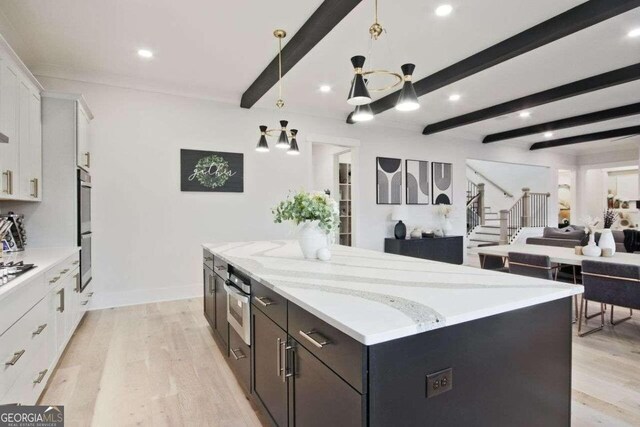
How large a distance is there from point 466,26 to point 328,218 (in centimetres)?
226

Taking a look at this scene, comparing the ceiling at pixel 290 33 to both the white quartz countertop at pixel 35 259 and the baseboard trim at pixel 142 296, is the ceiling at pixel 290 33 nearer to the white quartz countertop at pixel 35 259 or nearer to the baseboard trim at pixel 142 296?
the white quartz countertop at pixel 35 259

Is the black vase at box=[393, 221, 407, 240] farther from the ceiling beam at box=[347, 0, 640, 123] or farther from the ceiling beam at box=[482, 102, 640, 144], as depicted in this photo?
the ceiling beam at box=[482, 102, 640, 144]

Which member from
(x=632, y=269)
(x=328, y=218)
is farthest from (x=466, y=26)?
(x=632, y=269)

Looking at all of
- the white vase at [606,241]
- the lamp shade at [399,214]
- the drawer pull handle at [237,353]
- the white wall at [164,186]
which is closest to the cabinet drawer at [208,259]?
the drawer pull handle at [237,353]

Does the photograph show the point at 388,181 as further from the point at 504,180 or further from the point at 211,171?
the point at 504,180

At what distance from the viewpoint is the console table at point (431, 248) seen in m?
6.07

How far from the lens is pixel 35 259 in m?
2.50

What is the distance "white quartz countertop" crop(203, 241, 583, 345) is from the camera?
1073mm

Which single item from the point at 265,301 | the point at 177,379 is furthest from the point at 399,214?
the point at 265,301

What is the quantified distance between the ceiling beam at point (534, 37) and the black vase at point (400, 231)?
2652 millimetres

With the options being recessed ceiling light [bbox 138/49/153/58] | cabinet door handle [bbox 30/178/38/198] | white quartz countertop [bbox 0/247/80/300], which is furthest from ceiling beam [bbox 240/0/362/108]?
white quartz countertop [bbox 0/247/80/300]

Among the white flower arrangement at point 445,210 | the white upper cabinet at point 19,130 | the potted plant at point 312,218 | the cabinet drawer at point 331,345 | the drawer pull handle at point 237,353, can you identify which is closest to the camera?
the cabinet drawer at point 331,345

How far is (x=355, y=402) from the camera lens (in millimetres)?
1021

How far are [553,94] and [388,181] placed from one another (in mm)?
2773
